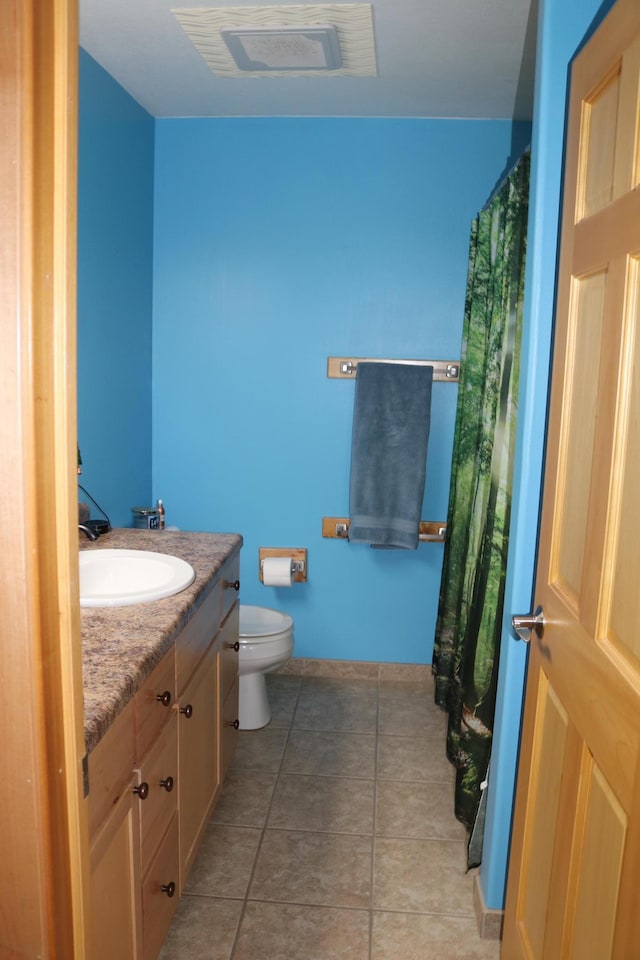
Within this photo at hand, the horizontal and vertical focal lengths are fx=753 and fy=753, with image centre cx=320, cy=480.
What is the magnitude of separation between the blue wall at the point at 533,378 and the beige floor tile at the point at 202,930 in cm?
67

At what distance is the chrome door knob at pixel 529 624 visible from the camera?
5.04 ft

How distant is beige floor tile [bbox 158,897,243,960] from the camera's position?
6.06 ft

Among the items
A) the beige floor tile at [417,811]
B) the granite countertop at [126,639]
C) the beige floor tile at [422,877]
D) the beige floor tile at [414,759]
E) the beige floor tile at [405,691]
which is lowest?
the beige floor tile at [422,877]

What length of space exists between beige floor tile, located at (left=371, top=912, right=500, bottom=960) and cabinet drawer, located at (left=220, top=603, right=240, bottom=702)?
30.3 inches

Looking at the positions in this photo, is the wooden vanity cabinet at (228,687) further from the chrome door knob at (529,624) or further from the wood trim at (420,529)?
the chrome door knob at (529,624)

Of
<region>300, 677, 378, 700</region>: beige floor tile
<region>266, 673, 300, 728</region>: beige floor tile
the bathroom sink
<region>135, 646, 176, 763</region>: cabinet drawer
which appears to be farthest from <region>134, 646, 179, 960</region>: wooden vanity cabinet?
<region>300, 677, 378, 700</region>: beige floor tile

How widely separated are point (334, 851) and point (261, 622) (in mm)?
968

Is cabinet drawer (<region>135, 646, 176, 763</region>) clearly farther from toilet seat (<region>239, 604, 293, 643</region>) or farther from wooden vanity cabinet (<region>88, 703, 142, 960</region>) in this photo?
toilet seat (<region>239, 604, 293, 643</region>)

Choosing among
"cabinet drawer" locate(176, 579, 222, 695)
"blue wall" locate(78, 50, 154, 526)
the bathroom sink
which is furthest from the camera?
"blue wall" locate(78, 50, 154, 526)

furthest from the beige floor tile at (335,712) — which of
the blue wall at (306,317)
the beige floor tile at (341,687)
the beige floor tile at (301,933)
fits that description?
the beige floor tile at (301,933)

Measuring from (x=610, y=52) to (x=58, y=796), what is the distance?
4.40ft

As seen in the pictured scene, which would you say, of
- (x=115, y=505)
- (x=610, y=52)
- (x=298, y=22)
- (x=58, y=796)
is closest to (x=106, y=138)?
(x=298, y=22)

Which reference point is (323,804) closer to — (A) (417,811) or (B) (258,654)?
(A) (417,811)

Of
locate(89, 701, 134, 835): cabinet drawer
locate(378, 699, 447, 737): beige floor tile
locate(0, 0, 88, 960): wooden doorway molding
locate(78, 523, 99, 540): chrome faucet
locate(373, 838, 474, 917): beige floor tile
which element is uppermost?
locate(0, 0, 88, 960): wooden doorway molding
